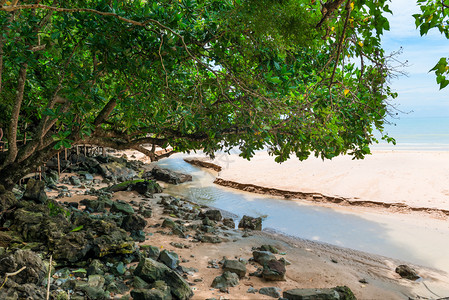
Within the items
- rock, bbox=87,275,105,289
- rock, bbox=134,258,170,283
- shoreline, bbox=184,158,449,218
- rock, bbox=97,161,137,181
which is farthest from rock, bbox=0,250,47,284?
rock, bbox=97,161,137,181

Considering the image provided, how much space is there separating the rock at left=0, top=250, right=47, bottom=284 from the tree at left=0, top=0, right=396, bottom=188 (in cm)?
165

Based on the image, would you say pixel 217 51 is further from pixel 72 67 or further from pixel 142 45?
pixel 72 67

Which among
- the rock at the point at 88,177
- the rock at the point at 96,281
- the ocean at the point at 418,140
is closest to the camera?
the rock at the point at 96,281

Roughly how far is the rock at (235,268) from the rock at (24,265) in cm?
255

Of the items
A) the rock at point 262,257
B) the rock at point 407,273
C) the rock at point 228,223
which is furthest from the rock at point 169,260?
the rock at point 407,273

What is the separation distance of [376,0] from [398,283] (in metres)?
5.29

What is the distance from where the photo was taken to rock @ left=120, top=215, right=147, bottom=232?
6.42 meters

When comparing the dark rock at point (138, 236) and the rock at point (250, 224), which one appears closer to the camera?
the dark rock at point (138, 236)

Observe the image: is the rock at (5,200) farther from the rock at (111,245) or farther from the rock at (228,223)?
the rock at (228,223)

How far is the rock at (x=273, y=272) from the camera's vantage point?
194 inches

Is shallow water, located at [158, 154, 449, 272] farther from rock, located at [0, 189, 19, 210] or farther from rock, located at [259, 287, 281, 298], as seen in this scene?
rock, located at [0, 189, 19, 210]

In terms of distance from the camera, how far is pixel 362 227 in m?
9.51

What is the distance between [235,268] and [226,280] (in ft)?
1.17

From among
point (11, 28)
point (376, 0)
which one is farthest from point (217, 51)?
point (11, 28)
